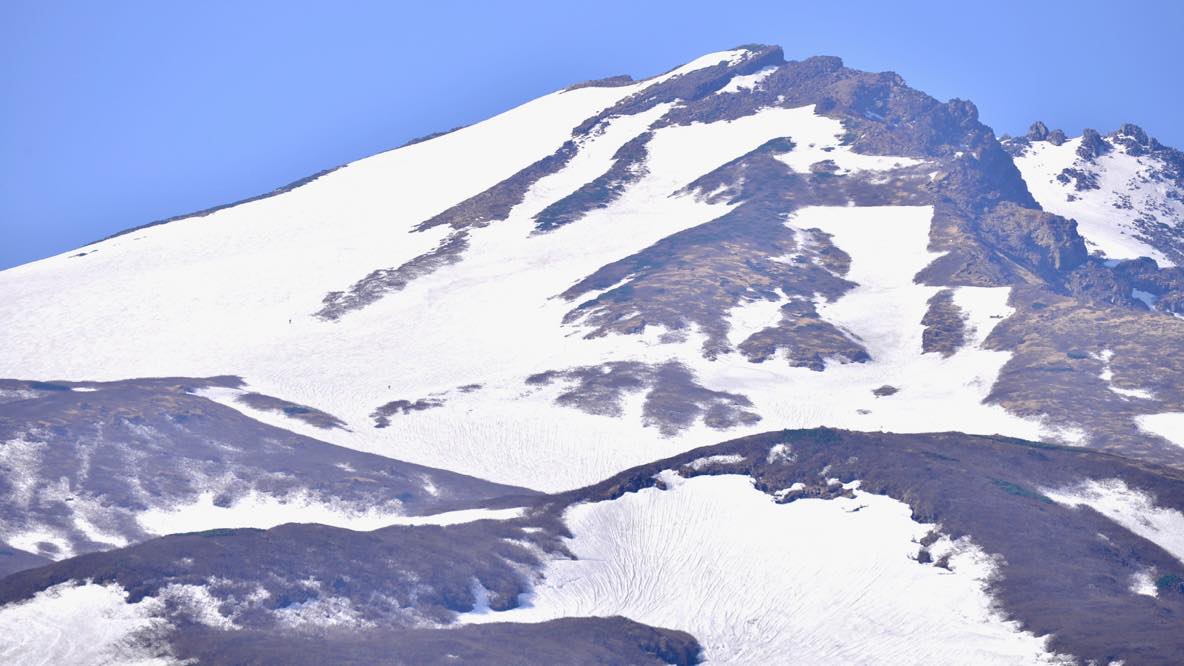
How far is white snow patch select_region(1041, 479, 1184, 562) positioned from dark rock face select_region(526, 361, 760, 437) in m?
34.2

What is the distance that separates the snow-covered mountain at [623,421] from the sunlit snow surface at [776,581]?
24 centimetres

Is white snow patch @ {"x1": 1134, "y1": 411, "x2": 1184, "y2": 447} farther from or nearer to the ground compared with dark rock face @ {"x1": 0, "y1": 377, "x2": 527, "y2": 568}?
farther from the ground

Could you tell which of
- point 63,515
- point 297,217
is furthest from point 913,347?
point 297,217

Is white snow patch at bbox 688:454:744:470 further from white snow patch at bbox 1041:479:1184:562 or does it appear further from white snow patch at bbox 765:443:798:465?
white snow patch at bbox 1041:479:1184:562

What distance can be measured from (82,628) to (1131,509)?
53532 mm

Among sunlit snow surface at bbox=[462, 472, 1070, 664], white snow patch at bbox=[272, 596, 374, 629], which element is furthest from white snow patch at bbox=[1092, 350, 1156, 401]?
white snow patch at bbox=[272, 596, 374, 629]

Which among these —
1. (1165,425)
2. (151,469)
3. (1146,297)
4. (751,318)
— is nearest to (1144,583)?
(1165,425)

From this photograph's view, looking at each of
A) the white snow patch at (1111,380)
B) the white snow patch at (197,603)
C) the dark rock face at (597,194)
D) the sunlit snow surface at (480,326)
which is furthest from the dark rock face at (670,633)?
the dark rock face at (597,194)

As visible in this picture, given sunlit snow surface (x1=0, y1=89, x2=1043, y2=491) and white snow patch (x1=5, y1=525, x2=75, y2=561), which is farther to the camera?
sunlit snow surface (x1=0, y1=89, x2=1043, y2=491)

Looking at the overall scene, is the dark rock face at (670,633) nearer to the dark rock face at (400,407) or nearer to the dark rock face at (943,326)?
the dark rock face at (400,407)

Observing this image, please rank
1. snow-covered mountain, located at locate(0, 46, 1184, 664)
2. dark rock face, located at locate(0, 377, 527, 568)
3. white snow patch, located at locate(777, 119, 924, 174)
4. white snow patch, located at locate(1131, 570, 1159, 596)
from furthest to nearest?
white snow patch, located at locate(777, 119, 924, 174) < dark rock face, located at locate(0, 377, 527, 568) < white snow patch, located at locate(1131, 570, 1159, 596) < snow-covered mountain, located at locate(0, 46, 1184, 664)

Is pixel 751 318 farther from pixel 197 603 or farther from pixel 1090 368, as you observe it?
pixel 197 603

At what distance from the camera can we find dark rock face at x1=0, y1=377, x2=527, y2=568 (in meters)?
88.3

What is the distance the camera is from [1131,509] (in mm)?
75188
